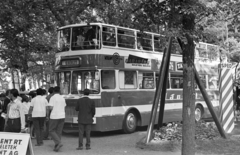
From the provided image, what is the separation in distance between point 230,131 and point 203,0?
6.16 meters

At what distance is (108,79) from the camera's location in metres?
Result: 12.8

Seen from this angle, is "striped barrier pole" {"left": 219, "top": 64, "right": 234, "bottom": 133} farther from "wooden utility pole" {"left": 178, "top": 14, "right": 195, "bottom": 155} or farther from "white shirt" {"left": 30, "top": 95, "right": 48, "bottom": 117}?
"white shirt" {"left": 30, "top": 95, "right": 48, "bottom": 117}

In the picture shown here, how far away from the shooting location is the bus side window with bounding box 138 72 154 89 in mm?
14355

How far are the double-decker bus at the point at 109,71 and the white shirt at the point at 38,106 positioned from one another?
7.17 ft

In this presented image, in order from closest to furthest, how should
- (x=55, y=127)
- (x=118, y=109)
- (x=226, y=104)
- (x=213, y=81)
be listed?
(x=55, y=127) → (x=226, y=104) → (x=118, y=109) → (x=213, y=81)

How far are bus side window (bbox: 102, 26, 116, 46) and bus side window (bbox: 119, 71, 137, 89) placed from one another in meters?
1.32

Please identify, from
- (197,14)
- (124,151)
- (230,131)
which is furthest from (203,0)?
(230,131)

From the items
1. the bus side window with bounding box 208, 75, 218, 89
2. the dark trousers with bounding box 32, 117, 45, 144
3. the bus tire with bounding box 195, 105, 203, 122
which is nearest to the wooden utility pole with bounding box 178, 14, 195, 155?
the dark trousers with bounding box 32, 117, 45, 144

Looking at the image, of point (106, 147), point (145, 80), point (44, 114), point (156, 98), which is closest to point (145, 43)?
point (145, 80)

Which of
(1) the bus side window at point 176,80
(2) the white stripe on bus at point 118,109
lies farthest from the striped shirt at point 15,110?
(1) the bus side window at point 176,80

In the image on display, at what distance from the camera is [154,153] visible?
9180 mm

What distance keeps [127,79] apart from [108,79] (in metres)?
1.19

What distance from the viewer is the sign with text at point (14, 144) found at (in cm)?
648

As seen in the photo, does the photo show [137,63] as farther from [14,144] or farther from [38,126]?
[14,144]
